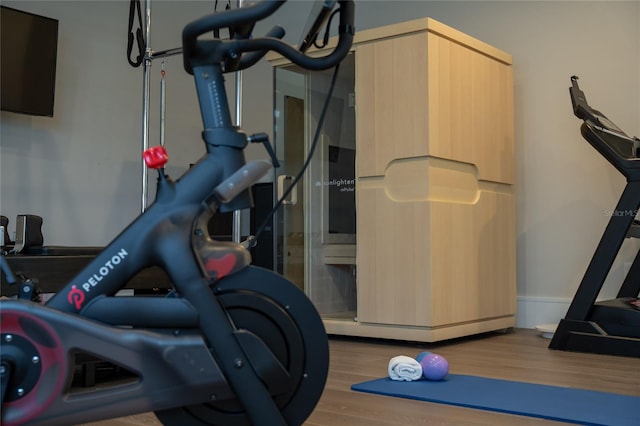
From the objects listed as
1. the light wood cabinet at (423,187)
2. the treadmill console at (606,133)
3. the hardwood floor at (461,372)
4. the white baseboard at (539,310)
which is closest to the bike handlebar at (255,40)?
the hardwood floor at (461,372)

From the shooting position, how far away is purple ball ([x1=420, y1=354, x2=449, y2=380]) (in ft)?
8.16

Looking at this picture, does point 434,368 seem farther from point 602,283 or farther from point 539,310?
point 539,310

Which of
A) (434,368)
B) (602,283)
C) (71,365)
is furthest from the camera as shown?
(602,283)

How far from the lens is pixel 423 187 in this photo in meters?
3.32

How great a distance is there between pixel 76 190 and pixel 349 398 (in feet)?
8.66

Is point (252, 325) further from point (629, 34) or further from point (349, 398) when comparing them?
point (629, 34)

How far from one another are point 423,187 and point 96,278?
205 cm

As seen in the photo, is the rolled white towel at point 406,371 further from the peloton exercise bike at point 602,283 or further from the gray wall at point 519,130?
the gray wall at point 519,130

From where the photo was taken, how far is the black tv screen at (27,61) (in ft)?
12.5

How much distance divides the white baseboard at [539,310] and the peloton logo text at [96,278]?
2994mm

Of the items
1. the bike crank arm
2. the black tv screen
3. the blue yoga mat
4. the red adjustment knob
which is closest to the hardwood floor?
the blue yoga mat

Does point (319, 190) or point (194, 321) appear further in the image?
point (319, 190)

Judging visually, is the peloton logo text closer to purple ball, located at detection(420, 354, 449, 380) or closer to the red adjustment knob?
the red adjustment knob

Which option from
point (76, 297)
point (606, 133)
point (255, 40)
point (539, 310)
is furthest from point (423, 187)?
point (76, 297)
